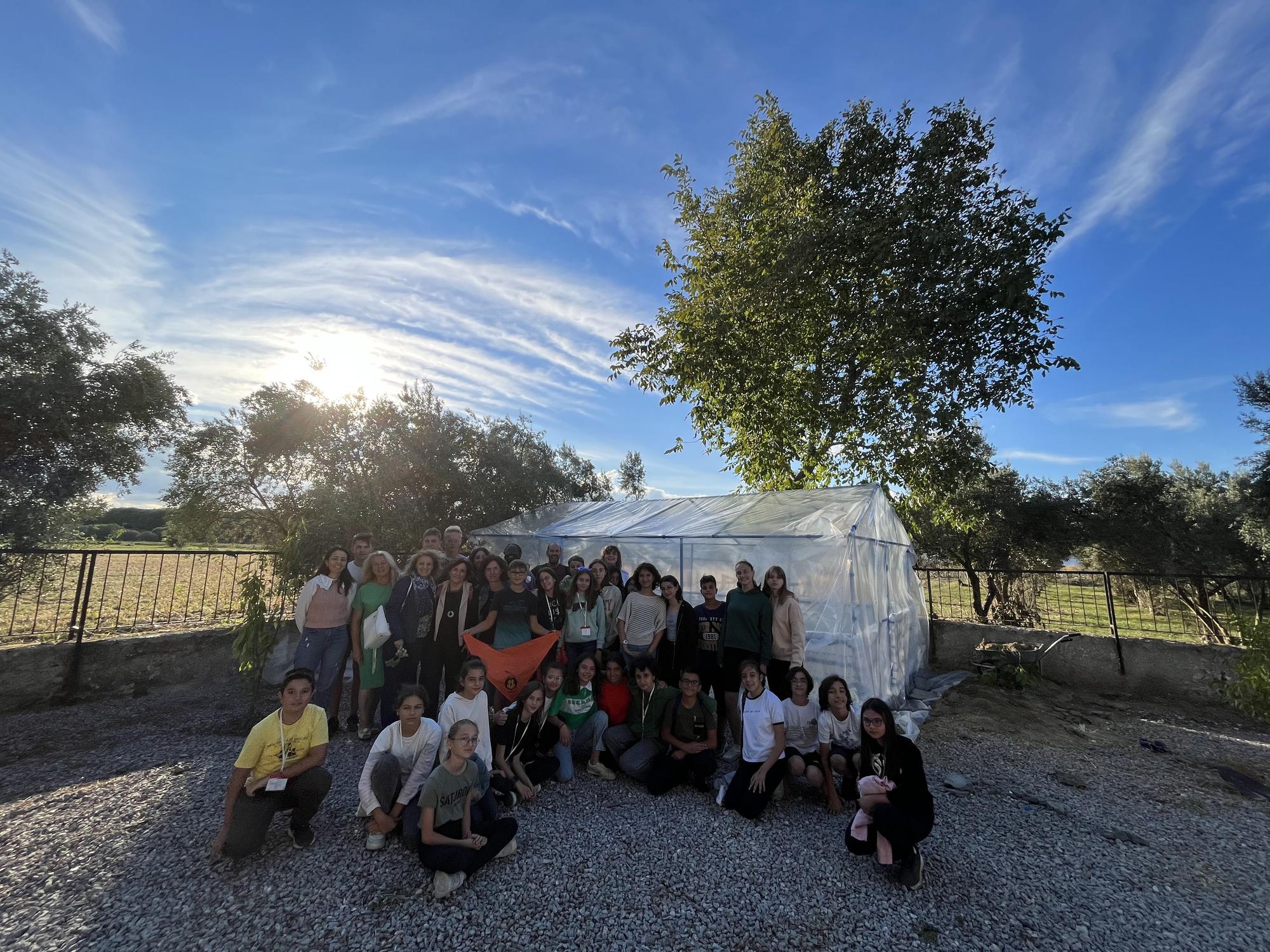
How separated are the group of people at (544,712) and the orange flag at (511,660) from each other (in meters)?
0.16

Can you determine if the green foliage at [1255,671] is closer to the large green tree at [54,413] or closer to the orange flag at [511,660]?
the orange flag at [511,660]

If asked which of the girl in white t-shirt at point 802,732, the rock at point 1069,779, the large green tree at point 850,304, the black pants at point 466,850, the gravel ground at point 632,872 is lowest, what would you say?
the rock at point 1069,779

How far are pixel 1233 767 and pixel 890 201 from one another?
9.39 metres

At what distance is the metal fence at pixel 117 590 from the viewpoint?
5.63 m

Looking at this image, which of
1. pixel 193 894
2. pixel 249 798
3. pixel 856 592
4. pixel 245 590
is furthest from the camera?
pixel 856 592

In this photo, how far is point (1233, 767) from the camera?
497 centimetres

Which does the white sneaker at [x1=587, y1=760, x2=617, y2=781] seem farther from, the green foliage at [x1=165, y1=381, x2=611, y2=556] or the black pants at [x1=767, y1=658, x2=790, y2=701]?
the green foliage at [x1=165, y1=381, x2=611, y2=556]

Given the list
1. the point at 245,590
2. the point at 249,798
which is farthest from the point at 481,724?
the point at 245,590

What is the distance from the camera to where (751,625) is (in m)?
4.89

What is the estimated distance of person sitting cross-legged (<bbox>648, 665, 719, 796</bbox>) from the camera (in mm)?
4262

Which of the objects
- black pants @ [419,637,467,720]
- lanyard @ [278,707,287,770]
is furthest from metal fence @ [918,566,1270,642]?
lanyard @ [278,707,287,770]

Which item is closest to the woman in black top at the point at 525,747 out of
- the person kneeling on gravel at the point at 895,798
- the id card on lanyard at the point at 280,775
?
the id card on lanyard at the point at 280,775

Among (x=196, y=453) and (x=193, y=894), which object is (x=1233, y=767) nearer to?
(x=193, y=894)

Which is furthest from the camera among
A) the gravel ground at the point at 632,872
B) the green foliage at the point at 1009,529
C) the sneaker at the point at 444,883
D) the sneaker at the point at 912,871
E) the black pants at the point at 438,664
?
the green foliage at the point at 1009,529
